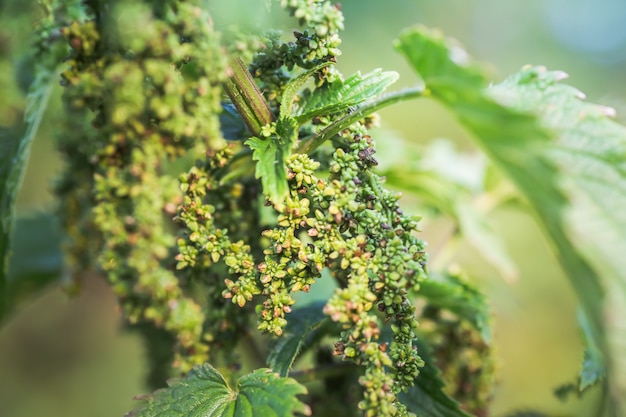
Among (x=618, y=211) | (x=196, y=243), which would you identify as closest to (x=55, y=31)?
(x=196, y=243)

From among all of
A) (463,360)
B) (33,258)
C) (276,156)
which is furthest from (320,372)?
(33,258)

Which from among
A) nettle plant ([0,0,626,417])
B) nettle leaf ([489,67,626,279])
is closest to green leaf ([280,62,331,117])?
nettle plant ([0,0,626,417])

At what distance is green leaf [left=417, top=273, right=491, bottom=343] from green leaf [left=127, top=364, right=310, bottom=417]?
390 mm

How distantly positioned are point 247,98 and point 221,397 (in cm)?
47

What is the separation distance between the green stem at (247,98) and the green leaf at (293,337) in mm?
347

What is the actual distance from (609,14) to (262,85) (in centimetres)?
684

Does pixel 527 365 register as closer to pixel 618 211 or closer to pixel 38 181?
pixel 618 211

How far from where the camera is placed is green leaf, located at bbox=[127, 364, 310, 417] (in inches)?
32.6

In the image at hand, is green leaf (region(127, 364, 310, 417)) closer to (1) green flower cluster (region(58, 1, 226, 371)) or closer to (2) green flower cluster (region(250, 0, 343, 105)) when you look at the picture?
(1) green flower cluster (region(58, 1, 226, 371))

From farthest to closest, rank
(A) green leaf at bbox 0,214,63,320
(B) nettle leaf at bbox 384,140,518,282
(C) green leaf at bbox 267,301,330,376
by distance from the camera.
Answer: (A) green leaf at bbox 0,214,63,320 → (B) nettle leaf at bbox 384,140,518,282 → (C) green leaf at bbox 267,301,330,376

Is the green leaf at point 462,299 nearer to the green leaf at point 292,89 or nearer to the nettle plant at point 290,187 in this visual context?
the nettle plant at point 290,187

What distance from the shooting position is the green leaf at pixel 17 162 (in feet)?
3.60

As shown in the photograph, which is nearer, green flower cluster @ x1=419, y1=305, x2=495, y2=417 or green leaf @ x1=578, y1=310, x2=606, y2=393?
green leaf @ x1=578, y1=310, x2=606, y2=393

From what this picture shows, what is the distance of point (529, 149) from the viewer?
700 mm
